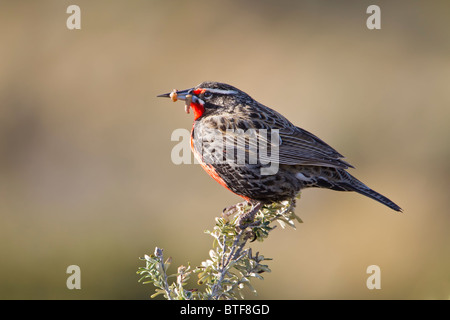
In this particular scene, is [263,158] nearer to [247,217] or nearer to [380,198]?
[247,217]

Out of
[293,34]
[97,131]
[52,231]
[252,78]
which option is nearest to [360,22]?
[293,34]

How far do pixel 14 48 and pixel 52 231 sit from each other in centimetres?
460

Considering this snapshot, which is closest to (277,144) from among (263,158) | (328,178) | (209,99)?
(263,158)

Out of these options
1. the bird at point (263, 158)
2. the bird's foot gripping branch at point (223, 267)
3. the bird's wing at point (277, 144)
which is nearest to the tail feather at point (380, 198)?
the bird at point (263, 158)

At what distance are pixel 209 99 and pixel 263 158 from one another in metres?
0.83

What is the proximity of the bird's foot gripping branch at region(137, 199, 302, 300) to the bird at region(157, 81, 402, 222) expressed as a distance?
0.93ft

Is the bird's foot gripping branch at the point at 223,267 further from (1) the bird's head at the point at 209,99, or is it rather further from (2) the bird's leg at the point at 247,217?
(1) the bird's head at the point at 209,99

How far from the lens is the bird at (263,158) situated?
4234 mm

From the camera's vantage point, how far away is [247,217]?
13.5 ft

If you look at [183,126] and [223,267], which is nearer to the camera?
[223,267]

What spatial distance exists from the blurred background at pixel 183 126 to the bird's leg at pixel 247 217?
8.81ft

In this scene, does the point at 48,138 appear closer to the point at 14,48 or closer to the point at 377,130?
the point at 14,48

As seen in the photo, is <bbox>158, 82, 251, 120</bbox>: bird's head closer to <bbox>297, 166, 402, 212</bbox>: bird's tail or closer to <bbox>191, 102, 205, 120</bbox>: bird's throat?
<bbox>191, 102, 205, 120</bbox>: bird's throat

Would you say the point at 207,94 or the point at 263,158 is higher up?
the point at 207,94
